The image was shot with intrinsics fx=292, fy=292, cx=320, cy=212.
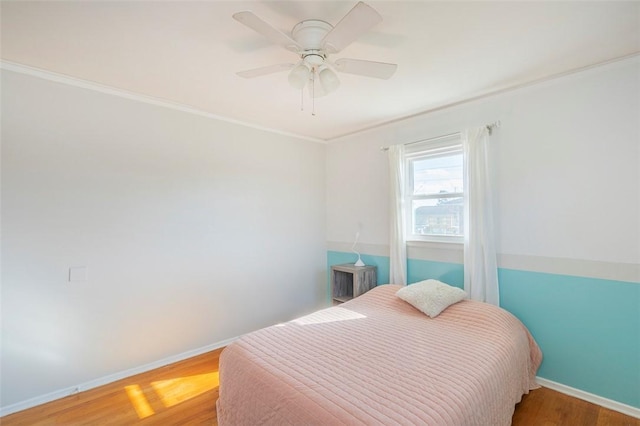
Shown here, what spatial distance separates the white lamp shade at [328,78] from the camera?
5.87 feet

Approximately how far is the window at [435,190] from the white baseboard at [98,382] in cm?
254

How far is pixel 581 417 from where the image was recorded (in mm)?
1976

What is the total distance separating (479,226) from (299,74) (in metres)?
2.00

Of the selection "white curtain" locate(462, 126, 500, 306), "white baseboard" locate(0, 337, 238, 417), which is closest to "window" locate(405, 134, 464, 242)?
"white curtain" locate(462, 126, 500, 306)

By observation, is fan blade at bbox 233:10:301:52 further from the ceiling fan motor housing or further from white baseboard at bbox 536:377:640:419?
white baseboard at bbox 536:377:640:419

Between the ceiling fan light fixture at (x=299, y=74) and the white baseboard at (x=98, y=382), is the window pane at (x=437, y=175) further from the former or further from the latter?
the white baseboard at (x=98, y=382)

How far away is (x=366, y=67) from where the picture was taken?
172 cm

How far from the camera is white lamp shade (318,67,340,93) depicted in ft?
5.87

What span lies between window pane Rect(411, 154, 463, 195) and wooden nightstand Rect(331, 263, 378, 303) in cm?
108

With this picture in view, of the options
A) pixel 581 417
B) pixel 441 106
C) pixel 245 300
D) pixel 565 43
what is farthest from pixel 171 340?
pixel 565 43

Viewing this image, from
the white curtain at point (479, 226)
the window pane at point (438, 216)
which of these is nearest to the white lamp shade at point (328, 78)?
the white curtain at point (479, 226)

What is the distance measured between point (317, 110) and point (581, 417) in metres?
3.21

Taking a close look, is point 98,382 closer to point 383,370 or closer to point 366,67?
point 383,370

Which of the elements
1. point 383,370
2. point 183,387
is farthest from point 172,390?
point 383,370
